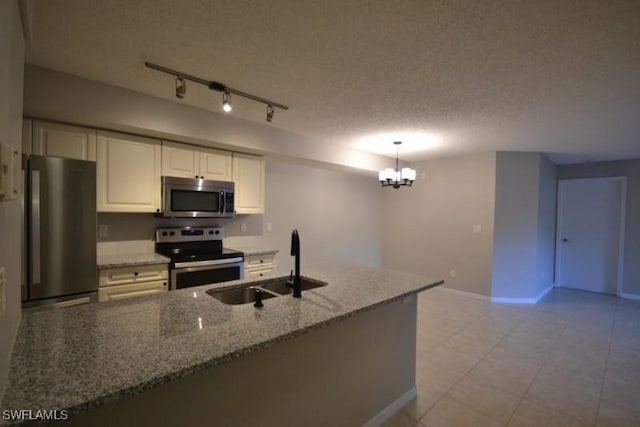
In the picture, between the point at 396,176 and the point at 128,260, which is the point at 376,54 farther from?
the point at 128,260

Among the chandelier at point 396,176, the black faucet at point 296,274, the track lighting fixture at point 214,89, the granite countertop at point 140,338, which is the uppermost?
the track lighting fixture at point 214,89

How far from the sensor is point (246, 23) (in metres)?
1.65

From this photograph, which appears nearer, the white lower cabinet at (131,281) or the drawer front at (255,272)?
the white lower cabinet at (131,281)

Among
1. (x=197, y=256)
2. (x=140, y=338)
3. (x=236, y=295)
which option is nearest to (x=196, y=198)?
(x=197, y=256)


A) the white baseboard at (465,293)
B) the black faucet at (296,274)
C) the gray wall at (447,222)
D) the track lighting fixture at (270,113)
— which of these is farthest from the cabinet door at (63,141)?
the white baseboard at (465,293)

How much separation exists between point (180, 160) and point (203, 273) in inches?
46.7

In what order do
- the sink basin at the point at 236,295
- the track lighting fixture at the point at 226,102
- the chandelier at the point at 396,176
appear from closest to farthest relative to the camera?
the sink basin at the point at 236,295
the track lighting fixture at the point at 226,102
the chandelier at the point at 396,176

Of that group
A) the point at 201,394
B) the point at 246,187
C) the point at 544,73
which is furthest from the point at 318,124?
the point at 201,394

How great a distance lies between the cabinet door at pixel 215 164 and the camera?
3.28m

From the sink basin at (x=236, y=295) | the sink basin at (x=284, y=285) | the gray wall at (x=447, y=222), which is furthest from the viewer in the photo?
the gray wall at (x=447, y=222)

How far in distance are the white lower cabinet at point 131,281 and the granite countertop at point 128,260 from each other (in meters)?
0.04

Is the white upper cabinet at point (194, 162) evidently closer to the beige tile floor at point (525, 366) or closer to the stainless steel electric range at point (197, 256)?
the stainless steel electric range at point (197, 256)

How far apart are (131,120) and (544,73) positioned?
10.5ft

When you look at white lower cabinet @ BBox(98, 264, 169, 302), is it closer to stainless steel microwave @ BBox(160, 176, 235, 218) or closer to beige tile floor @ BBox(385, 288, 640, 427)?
stainless steel microwave @ BBox(160, 176, 235, 218)
